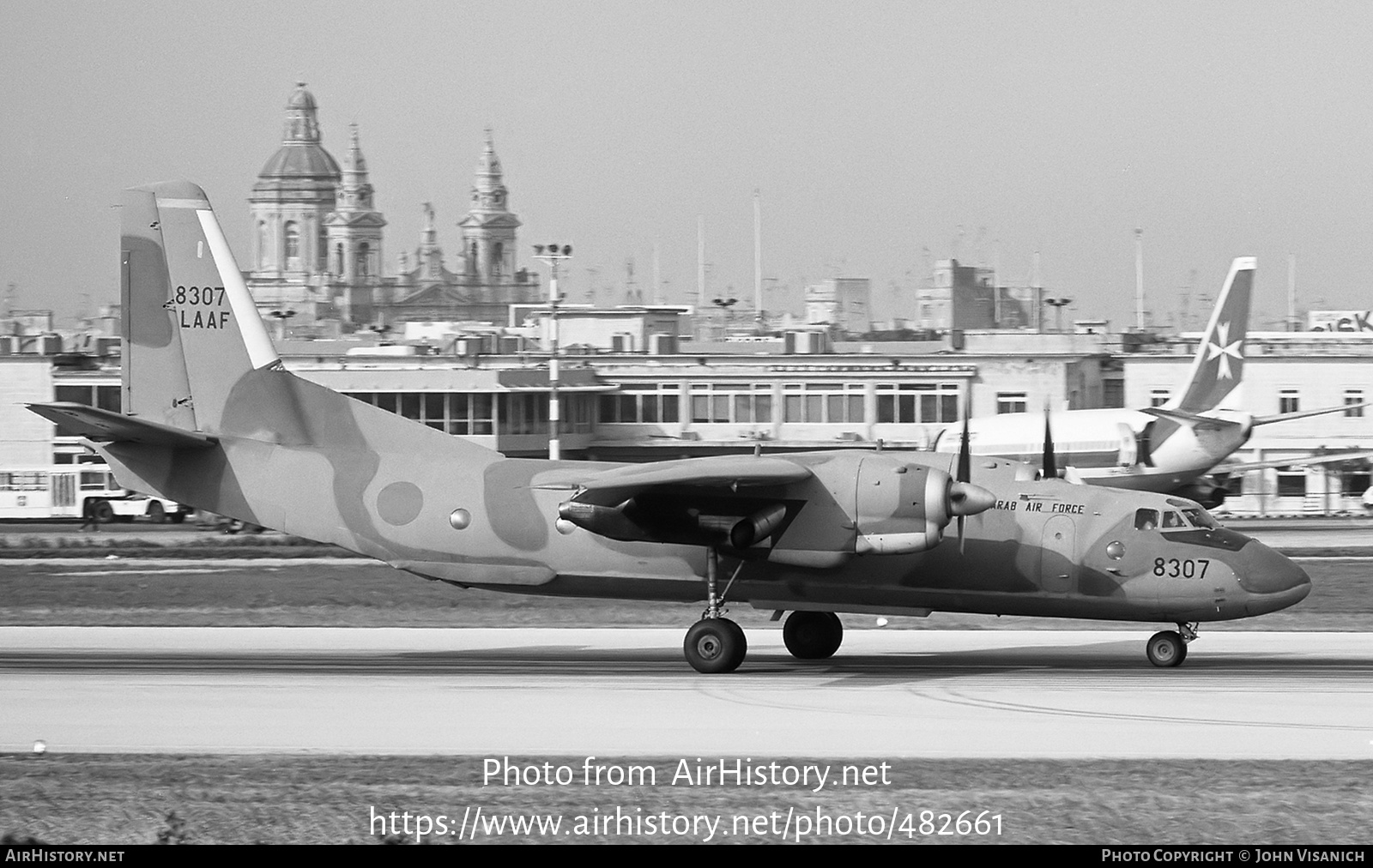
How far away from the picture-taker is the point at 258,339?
1073 inches

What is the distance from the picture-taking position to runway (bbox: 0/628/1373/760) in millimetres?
18766

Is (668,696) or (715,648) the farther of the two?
(715,648)

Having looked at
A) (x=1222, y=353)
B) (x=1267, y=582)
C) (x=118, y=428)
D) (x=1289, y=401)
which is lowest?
(x=1267, y=582)

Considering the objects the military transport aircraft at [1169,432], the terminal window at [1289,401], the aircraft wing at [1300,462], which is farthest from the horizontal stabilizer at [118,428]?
the terminal window at [1289,401]

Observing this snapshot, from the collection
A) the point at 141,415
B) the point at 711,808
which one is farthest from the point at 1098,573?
the point at 141,415

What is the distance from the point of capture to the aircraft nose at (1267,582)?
23828 millimetres

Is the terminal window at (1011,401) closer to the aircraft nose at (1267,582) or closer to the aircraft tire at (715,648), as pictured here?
the aircraft nose at (1267,582)

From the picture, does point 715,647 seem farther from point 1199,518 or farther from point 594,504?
point 1199,518

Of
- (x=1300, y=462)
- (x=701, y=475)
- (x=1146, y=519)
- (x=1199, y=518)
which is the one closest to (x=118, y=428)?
(x=701, y=475)

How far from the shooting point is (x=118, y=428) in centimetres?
2527

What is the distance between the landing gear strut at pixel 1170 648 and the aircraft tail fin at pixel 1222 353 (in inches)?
1107

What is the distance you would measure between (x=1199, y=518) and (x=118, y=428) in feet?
54.4

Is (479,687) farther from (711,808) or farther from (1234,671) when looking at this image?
(1234,671)

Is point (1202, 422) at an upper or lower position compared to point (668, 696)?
upper
